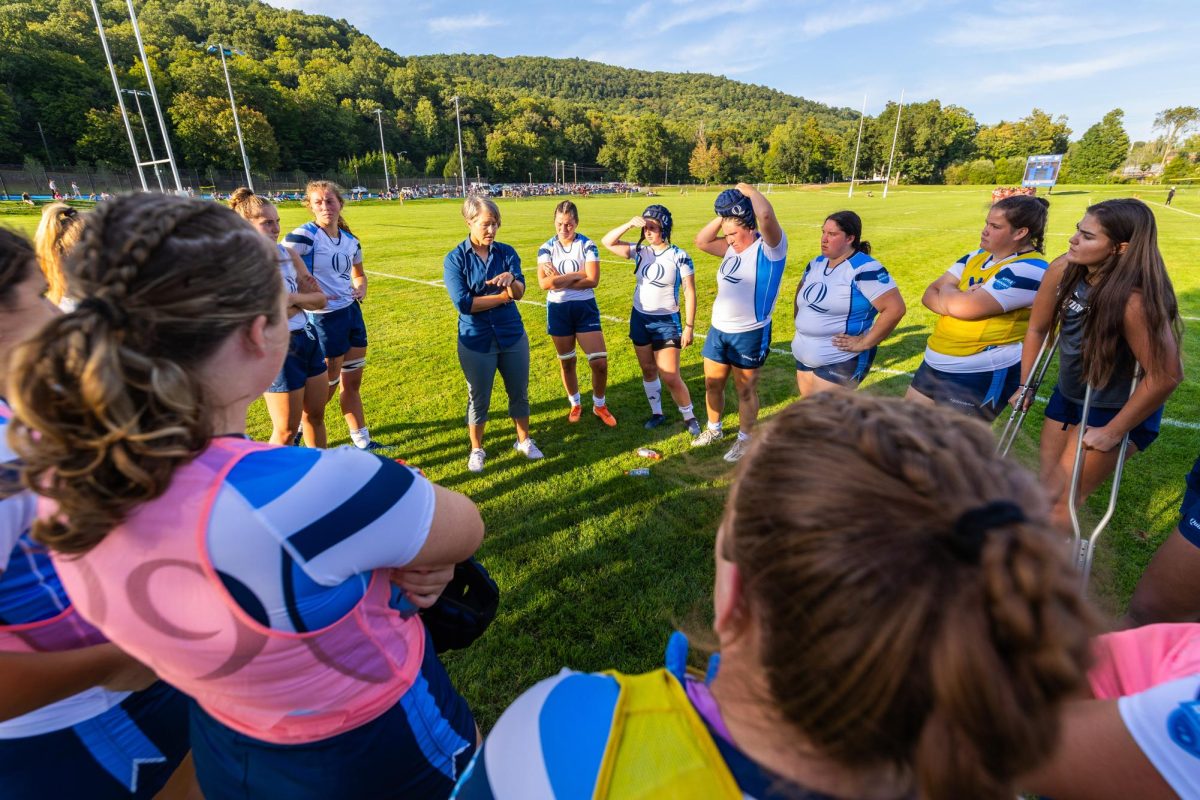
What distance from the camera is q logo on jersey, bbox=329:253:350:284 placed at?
522 cm

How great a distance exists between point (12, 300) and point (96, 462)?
45.2 inches

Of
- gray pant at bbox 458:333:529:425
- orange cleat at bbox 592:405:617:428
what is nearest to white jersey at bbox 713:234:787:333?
orange cleat at bbox 592:405:617:428

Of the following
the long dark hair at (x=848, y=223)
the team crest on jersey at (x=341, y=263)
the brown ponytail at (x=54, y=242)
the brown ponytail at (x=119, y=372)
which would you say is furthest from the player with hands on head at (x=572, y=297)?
the brown ponytail at (x=119, y=372)

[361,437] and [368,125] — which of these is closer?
[361,437]

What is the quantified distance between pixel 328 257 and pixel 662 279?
320 cm

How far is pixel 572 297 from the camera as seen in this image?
5797mm

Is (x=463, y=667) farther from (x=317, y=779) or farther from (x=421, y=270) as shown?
(x=421, y=270)

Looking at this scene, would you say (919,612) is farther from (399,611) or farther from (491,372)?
(491,372)

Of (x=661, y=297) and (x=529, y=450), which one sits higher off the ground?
(x=661, y=297)

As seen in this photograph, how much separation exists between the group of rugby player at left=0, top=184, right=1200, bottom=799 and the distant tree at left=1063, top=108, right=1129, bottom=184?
99.5 m

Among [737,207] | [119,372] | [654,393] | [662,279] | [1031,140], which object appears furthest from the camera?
[1031,140]

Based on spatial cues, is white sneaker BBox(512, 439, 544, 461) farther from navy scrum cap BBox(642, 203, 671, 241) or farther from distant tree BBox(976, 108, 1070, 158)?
distant tree BBox(976, 108, 1070, 158)

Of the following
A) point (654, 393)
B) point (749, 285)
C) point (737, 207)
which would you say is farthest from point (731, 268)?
point (654, 393)

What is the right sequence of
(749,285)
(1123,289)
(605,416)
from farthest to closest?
(605,416), (749,285), (1123,289)
